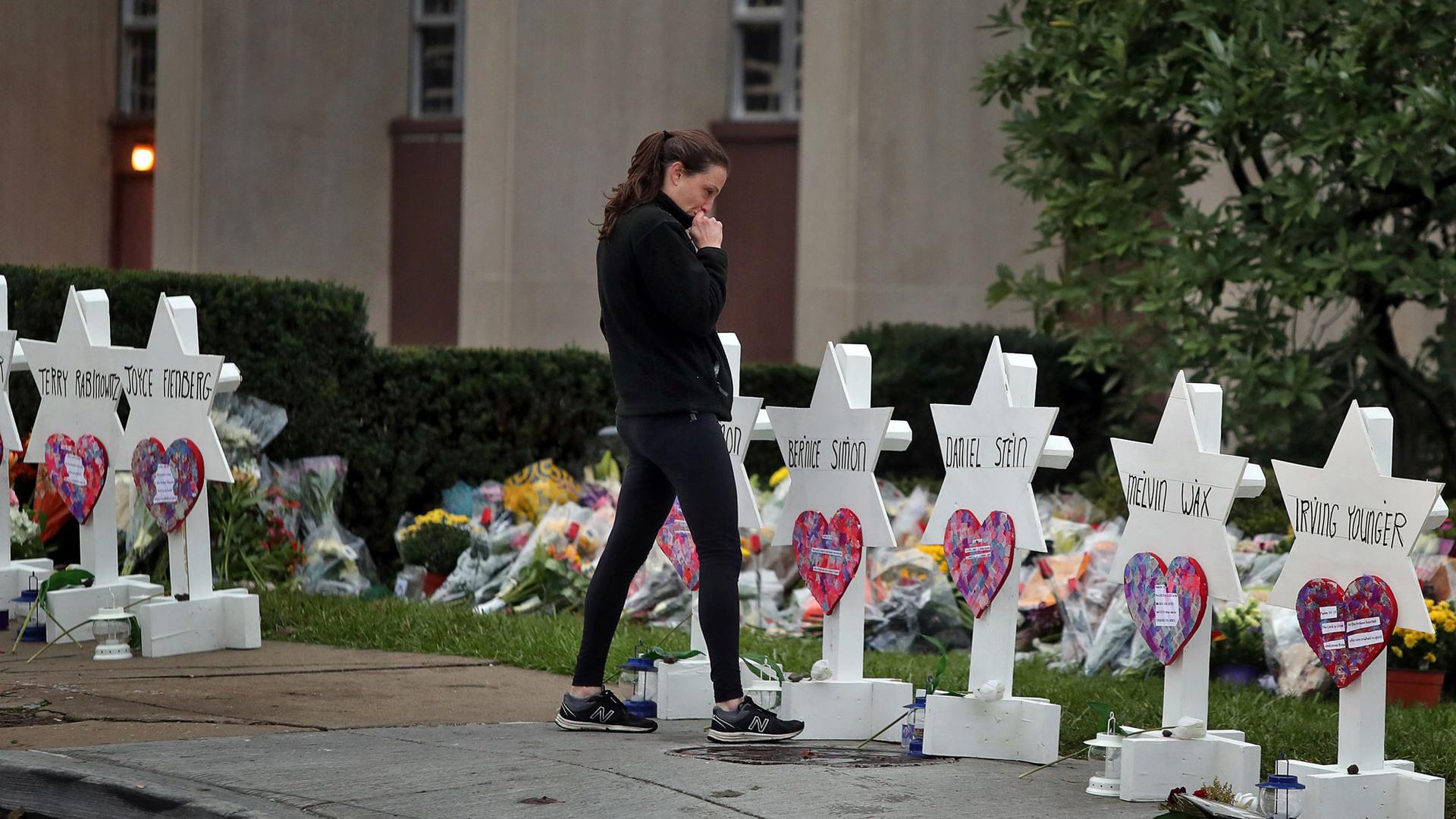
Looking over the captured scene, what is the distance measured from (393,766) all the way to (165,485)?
239cm

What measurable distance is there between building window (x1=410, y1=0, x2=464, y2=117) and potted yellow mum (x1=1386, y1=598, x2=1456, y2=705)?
12382 mm

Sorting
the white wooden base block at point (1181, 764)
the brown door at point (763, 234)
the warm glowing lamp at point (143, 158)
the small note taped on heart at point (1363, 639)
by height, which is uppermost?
the warm glowing lamp at point (143, 158)

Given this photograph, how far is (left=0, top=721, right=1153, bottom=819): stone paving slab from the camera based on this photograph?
3.98 meters

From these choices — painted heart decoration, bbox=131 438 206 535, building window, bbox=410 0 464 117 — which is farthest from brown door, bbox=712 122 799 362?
painted heart decoration, bbox=131 438 206 535

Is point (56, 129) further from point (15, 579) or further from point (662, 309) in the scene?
point (662, 309)

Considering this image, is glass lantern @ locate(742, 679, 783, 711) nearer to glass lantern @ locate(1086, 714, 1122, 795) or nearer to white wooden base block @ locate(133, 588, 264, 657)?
glass lantern @ locate(1086, 714, 1122, 795)

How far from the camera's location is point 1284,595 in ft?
14.6

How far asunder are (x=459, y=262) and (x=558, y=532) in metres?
8.98

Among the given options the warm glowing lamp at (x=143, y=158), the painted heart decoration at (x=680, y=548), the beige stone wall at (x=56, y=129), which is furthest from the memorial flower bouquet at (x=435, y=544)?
the warm glowing lamp at (x=143, y=158)

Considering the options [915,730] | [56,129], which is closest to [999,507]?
[915,730]

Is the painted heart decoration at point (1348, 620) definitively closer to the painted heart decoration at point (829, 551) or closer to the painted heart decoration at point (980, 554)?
the painted heart decoration at point (980, 554)

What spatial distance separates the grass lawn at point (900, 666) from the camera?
5.34 m

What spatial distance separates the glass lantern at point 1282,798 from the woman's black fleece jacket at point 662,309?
173cm

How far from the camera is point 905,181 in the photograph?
13336 mm
